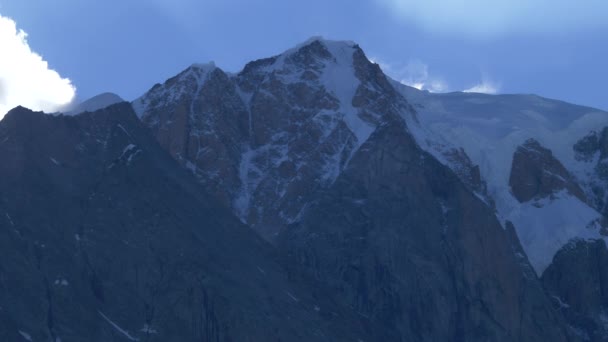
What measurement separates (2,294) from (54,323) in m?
5.34

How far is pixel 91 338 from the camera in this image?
200m

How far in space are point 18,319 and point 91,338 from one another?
695 centimetres

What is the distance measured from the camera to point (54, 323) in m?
200

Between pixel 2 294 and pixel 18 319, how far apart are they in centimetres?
329

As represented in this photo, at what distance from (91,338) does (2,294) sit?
29.2ft

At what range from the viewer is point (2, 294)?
7844 inches

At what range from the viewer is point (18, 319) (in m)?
197

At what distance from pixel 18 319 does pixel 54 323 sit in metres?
3.88
